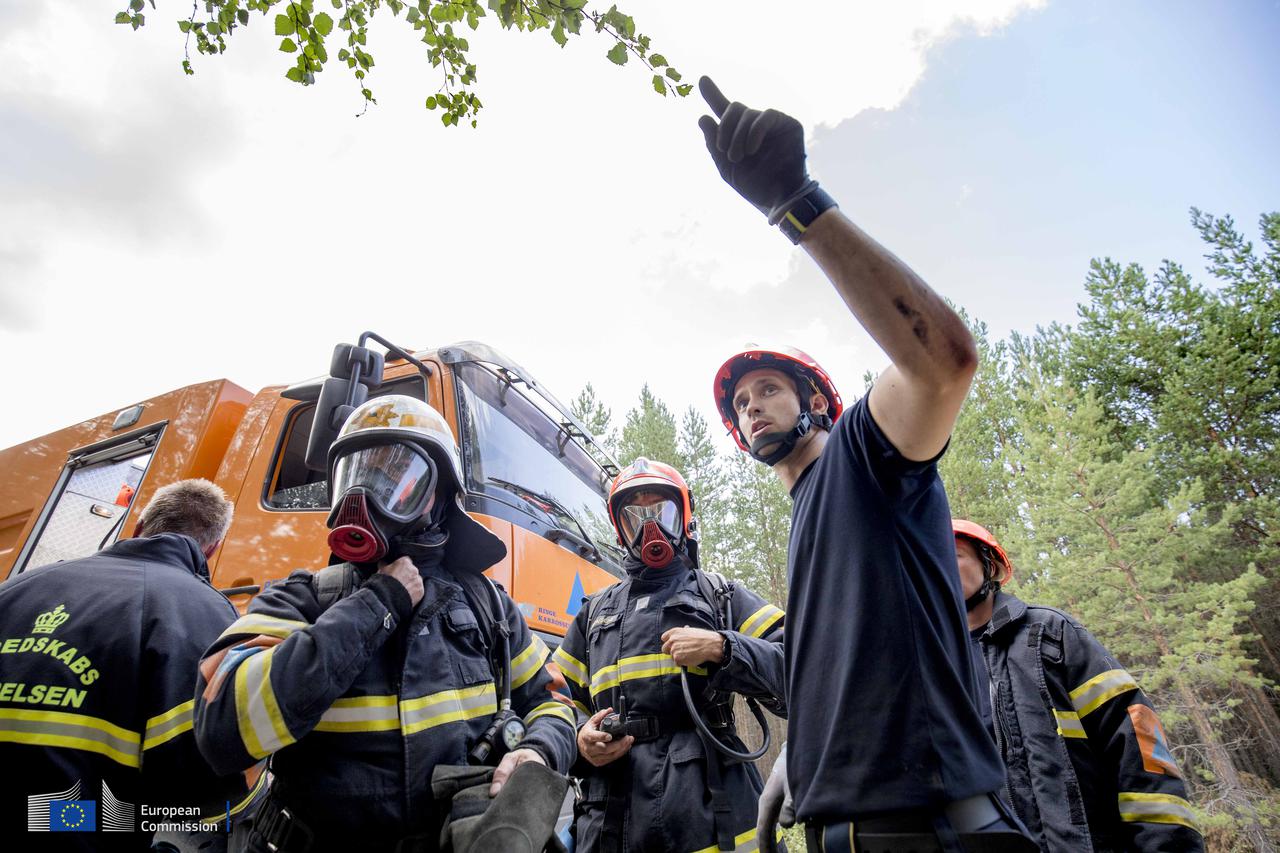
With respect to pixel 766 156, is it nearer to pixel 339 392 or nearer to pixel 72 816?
pixel 339 392

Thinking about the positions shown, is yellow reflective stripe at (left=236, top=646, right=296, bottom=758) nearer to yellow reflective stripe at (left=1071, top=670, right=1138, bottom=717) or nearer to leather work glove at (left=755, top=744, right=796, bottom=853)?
leather work glove at (left=755, top=744, right=796, bottom=853)

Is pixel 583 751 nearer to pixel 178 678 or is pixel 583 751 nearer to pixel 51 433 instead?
pixel 178 678

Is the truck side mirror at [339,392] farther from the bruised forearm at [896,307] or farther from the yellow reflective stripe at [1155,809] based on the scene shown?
the yellow reflective stripe at [1155,809]

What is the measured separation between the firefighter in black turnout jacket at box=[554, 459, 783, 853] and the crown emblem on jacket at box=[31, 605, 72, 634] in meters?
2.02

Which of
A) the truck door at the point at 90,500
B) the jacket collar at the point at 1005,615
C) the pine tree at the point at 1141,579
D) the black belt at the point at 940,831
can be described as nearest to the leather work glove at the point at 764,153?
the black belt at the point at 940,831

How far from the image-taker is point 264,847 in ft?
5.49

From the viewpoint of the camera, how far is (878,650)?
1.33 meters

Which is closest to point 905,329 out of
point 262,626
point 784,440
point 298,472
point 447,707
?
point 784,440

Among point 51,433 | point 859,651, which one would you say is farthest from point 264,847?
point 51,433

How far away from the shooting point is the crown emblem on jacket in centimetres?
217

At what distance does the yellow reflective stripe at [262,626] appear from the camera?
5.74ft

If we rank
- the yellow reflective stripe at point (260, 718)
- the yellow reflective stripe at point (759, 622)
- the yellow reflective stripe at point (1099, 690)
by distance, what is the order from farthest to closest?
1. the yellow reflective stripe at point (759, 622)
2. the yellow reflective stripe at point (1099, 690)
3. the yellow reflective stripe at point (260, 718)

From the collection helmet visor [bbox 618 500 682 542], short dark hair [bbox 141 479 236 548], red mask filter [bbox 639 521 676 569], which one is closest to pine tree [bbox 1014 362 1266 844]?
helmet visor [bbox 618 500 682 542]

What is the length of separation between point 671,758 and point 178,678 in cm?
194
